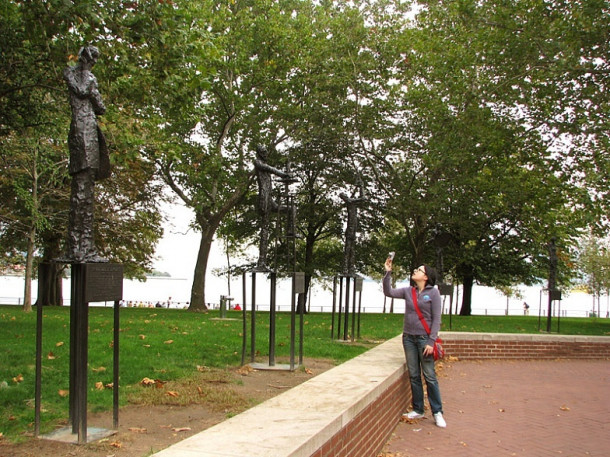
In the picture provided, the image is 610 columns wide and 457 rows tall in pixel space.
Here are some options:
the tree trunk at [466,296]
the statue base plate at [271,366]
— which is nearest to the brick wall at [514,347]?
the statue base plate at [271,366]

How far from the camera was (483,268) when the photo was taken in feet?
120

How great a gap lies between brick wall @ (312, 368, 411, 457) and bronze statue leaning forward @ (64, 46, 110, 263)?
265 centimetres

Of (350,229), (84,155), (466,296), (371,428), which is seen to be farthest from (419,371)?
(466,296)

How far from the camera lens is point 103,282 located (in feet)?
16.4

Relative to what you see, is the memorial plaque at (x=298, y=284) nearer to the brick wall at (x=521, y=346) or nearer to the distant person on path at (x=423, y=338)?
the distant person on path at (x=423, y=338)

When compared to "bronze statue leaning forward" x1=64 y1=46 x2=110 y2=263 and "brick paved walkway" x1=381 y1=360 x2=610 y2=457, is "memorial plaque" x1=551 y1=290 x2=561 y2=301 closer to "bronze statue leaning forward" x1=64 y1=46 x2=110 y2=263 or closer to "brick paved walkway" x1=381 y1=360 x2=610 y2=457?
"brick paved walkway" x1=381 y1=360 x2=610 y2=457

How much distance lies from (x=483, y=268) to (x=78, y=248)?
1342 inches

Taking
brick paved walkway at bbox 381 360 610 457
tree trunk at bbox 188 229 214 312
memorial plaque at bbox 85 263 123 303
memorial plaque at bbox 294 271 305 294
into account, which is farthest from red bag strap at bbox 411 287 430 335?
tree trunk at bbox 188 229 214 312

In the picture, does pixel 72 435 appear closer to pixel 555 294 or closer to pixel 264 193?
pixel 264 193

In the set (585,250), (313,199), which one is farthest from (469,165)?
(585,250)

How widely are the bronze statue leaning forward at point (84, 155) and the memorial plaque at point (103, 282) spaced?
21 cm

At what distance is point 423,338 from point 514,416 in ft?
6.14

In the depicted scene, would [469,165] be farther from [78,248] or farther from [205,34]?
[78,248]

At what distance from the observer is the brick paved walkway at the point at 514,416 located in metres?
6.38
